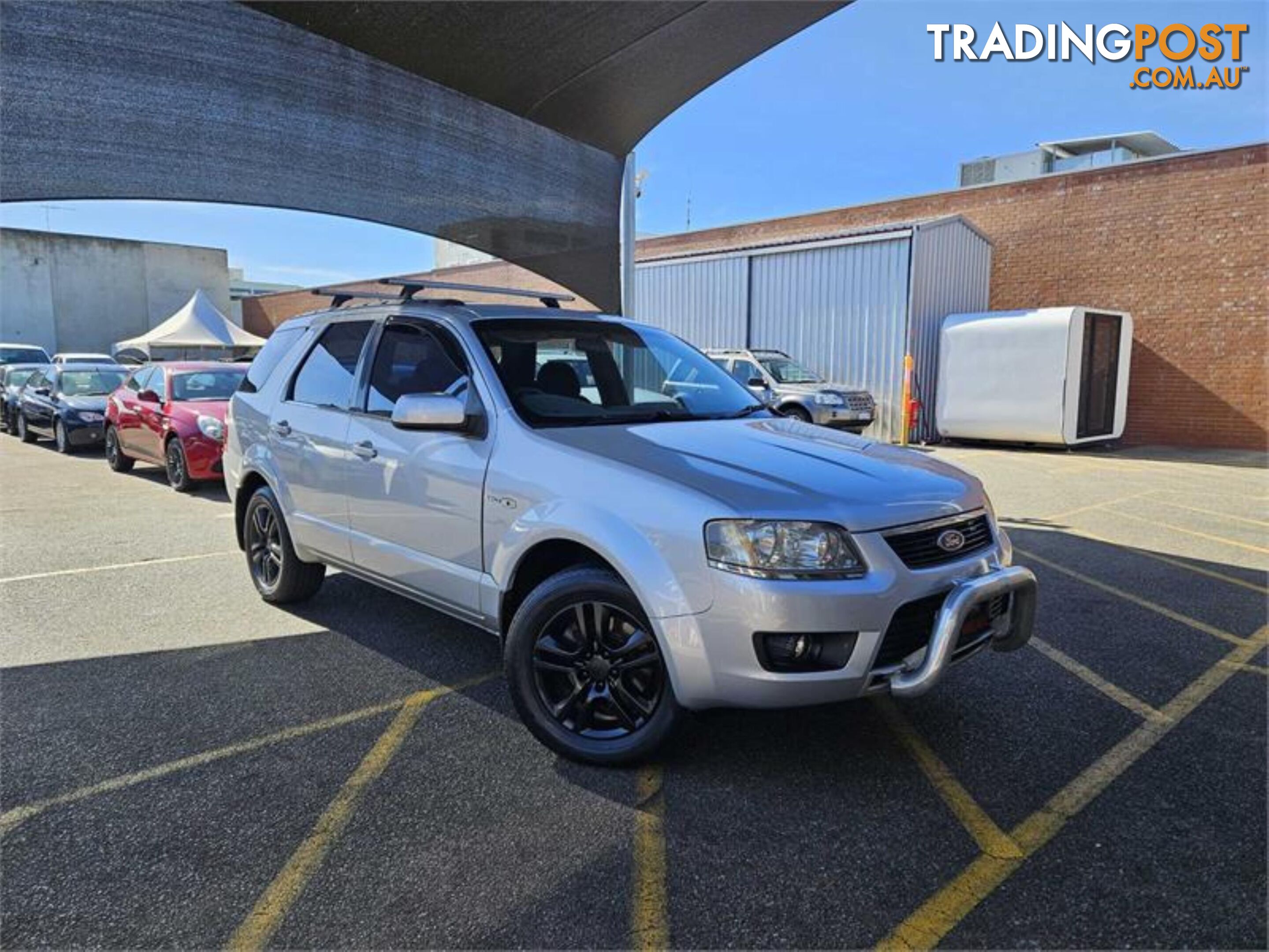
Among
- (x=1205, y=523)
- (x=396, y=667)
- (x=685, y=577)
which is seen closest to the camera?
(x=685, y=577)

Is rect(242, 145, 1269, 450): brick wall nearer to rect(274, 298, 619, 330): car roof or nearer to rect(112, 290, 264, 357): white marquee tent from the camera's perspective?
rect(274, 298, 619, 330): car roof

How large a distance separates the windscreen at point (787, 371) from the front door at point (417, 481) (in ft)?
38.8

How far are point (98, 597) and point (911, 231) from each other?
14.6 meters

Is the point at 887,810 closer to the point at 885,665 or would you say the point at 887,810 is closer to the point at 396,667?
the point at 885,665

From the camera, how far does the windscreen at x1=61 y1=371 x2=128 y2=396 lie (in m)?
14.9

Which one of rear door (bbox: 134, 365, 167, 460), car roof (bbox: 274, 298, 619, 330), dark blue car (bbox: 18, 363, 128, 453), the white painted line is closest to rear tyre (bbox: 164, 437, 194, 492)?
rear door (bbox: 134, 365, 167, 460)

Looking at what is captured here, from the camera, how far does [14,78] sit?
13.0 feet

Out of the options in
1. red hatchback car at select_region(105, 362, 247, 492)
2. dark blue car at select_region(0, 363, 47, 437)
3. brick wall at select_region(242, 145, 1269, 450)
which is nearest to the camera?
red hatchback car at select_region(105, 362, 247, 492)

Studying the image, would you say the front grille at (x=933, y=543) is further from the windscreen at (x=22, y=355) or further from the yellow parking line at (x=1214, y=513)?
the windscreen at (x=22, y=355)

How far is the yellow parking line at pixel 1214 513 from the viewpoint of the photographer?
8.19 metres

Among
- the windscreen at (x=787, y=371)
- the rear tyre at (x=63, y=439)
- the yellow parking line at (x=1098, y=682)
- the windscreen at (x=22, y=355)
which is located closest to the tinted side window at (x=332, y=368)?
the yellow parking line at (x=1098, y=682)

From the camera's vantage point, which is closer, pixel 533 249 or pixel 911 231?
pixel 533 249

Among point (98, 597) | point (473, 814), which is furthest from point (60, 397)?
point (473, 814)

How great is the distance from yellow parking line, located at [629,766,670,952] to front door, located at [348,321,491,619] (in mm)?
1131
